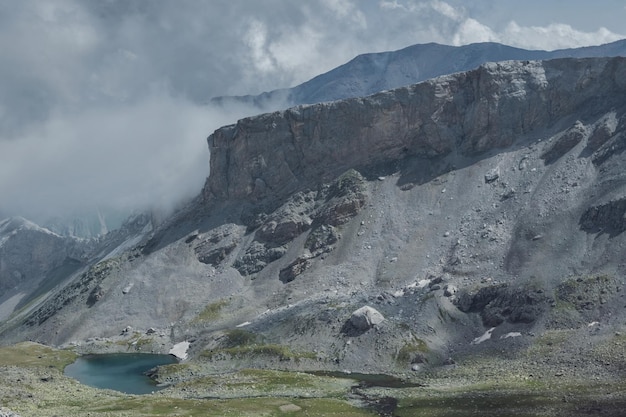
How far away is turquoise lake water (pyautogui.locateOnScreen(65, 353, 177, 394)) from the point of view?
464 feet

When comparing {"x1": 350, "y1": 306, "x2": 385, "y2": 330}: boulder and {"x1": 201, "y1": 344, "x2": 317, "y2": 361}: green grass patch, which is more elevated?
{"x1": 350, "y1": 306, "x2": 385, "y2": 330}: boulder

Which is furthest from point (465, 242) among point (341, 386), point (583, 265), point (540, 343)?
point (341, 386)

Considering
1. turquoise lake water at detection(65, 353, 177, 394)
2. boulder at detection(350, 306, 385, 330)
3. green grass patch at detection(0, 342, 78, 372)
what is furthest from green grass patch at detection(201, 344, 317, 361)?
green grass patch at detection(0, 342, 78, 372)

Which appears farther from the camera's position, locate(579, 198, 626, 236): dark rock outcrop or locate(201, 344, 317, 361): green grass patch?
locate(579, 198, 626, 236): dark rock outcrop

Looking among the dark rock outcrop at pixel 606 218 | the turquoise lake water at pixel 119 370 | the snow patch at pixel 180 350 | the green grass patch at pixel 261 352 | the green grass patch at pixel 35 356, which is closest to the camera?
the turquoise lake water at pixel 119 370

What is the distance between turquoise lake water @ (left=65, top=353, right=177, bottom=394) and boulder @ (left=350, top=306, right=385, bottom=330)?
151 ft

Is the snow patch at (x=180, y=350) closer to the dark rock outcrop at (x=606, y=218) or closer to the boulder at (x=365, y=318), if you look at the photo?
the boulder at (x=365, y=318)

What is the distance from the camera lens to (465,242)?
18562cm

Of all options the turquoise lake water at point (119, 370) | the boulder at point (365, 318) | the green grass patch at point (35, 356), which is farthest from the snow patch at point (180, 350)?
the boulder at point (365, 318)

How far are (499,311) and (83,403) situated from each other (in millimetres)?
89632

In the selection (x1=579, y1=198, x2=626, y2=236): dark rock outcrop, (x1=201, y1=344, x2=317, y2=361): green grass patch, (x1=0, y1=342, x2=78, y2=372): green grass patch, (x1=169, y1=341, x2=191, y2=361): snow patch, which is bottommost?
(x1=201, y1=344, x2=317, y2=361): green grass patch

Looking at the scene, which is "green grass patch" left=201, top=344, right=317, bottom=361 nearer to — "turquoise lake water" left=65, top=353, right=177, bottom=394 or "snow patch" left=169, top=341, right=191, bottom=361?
"snow patch" left=169, top=341, right=191, bottom=361

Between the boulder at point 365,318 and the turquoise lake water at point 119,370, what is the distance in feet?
151

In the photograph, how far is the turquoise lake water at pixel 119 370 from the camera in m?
141
